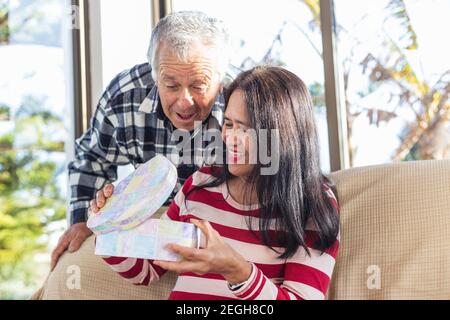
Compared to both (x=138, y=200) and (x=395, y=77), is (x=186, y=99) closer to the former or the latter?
(x=138, y=200)

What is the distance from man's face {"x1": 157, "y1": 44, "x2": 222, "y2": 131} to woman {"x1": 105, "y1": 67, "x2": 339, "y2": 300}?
239 millimetres

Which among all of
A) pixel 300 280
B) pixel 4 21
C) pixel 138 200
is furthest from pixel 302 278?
pixel 4 21

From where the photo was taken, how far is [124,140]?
2.01 m

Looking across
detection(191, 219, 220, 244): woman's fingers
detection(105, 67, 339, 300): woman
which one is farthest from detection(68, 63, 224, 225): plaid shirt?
detection(191, 219, 220, 244): woman's fingers

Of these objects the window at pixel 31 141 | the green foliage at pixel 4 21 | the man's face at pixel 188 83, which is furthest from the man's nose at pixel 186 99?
the green foliage at pixel 4 21

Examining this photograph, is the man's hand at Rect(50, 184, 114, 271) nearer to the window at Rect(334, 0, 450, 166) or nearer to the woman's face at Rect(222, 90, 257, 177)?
the woman's face at Rect(222, 90, 257, 177)

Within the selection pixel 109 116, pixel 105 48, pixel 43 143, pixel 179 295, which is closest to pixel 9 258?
pixel 43 143

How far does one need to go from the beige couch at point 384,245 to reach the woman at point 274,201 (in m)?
0.15

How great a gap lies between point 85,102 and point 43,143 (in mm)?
245

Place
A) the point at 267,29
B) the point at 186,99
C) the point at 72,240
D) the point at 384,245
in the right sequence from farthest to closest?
the point at 267,29, the point at 72,240, the point at 186,99, the point at 384,245

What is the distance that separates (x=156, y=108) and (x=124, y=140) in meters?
0.17

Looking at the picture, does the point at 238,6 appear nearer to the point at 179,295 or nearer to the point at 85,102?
the point at 85,102

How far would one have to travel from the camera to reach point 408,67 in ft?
8.94

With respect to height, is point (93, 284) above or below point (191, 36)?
below
